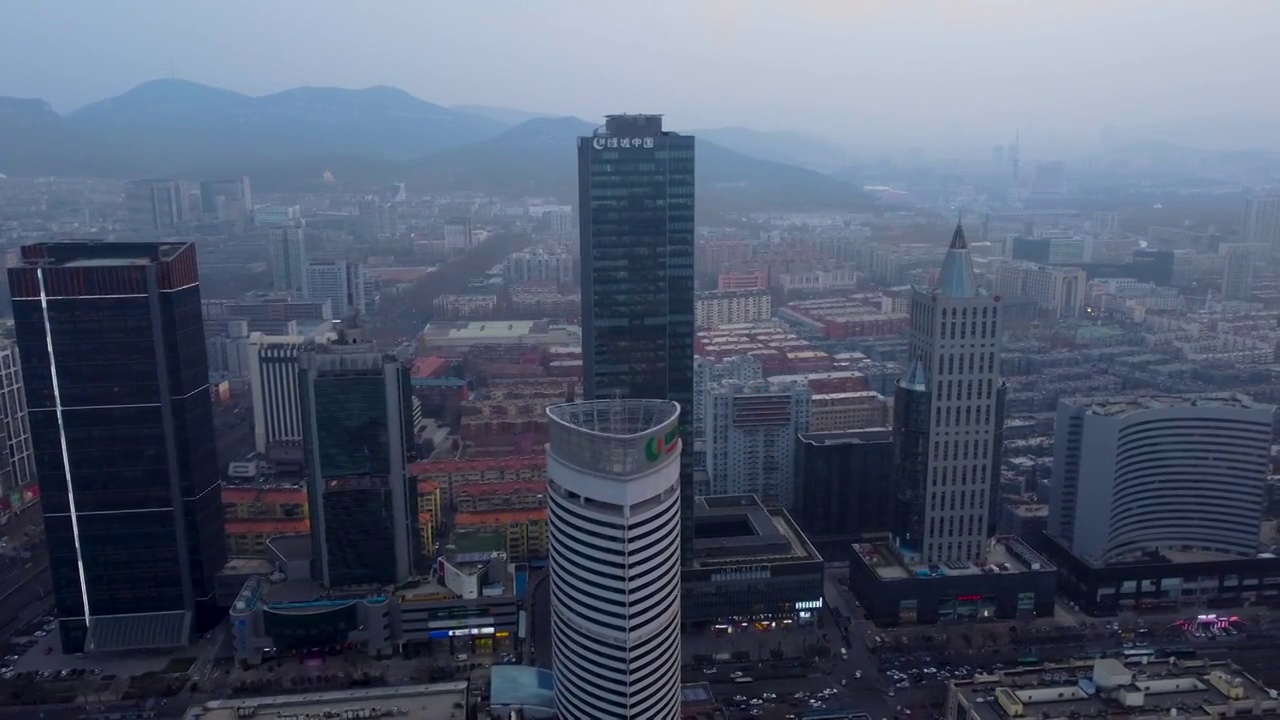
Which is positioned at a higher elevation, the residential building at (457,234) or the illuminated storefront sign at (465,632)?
the residential building at (457,234)

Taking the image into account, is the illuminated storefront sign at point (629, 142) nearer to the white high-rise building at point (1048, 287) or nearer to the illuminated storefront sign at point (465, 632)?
the illuminated storefront sign at point (465, 632)

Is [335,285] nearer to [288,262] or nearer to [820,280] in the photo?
[288,262]

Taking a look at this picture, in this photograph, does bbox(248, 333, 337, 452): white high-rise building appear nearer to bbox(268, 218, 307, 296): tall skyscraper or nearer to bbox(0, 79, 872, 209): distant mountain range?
bbox(268, 218, 307, 296): tall skyscraper

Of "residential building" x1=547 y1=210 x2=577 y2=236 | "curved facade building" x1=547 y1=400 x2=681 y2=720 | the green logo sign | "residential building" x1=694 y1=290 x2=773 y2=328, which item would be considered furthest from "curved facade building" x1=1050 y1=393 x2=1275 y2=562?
"residential building" x1=547 y1=210 x2=577 y2=236

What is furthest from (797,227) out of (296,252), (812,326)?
(296,252)

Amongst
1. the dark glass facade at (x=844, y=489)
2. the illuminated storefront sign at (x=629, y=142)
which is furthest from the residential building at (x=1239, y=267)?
the illuminated storefront sign at (x=629, y=142)

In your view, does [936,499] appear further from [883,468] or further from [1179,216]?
[1179,216]
